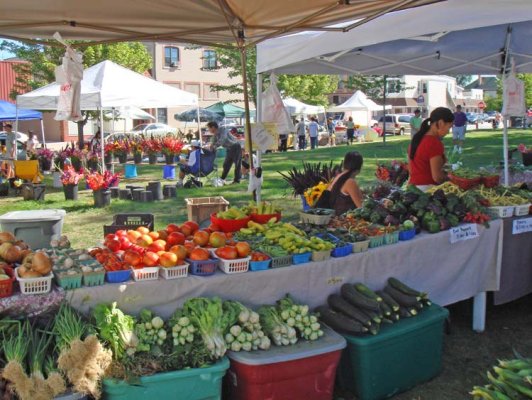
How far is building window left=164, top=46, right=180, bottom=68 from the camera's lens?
1643 inches

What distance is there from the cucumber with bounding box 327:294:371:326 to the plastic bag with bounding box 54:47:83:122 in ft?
8.54

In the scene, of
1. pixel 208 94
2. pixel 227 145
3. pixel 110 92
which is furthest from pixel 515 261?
pixel 208 94

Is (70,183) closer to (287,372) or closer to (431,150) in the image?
(431,150)

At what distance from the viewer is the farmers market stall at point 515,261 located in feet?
15.9

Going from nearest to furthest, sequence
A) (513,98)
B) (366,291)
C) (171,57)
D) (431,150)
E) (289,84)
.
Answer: (366,291), (431,150), (513,98), (289,84), (171,57)

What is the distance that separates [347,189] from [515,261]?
161cm

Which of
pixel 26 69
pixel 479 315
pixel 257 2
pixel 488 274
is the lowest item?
pixel 479 315

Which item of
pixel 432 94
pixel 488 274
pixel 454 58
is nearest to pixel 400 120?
pixel 432 94

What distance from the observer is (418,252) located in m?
4.28

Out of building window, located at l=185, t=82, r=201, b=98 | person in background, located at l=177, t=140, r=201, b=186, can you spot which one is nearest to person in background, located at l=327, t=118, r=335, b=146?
building window, located at l=185, t=82, r=201, b=98

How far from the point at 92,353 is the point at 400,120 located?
39936 mm

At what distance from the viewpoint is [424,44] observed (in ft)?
23.1

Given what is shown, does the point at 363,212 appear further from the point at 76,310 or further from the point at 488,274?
the point at 76,310

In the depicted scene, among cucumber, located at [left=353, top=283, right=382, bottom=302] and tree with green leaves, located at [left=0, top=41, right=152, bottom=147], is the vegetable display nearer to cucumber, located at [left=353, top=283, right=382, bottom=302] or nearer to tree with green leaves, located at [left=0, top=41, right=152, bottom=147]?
cucumber, located at [left=353, top=283, right=382, bottom=302]
